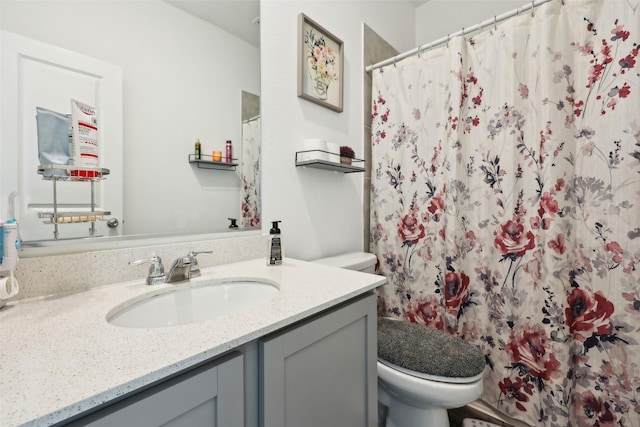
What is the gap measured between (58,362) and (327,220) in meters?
1.14

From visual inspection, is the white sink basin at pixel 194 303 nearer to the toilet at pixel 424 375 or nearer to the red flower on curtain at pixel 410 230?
the toilet at pixel 424 375

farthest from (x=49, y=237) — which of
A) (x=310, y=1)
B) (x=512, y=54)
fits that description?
(x=512, y=54)

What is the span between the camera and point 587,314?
3.46ft

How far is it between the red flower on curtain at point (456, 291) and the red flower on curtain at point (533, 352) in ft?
0.74

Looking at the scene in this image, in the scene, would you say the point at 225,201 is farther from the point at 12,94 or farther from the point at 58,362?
the point at 58,362

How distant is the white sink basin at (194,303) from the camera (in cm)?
71

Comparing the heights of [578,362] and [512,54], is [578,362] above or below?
below

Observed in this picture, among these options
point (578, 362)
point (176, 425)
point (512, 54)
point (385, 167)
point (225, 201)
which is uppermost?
point (512, 54)

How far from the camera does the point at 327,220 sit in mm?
1465

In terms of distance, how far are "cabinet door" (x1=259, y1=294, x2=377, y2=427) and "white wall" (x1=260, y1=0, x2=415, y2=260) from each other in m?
0.57

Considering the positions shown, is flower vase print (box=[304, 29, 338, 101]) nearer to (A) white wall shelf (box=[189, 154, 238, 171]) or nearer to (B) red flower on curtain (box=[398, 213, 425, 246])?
(A) white wall shelf (box=[189, 154, 238, 171])

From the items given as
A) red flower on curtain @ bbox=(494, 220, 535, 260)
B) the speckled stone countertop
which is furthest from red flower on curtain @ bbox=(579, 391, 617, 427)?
Result: the speckled stone countertop

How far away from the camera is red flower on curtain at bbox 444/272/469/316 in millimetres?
1348

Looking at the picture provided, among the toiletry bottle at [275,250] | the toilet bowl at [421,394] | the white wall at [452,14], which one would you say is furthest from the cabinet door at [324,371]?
the white wall at [452,14]
